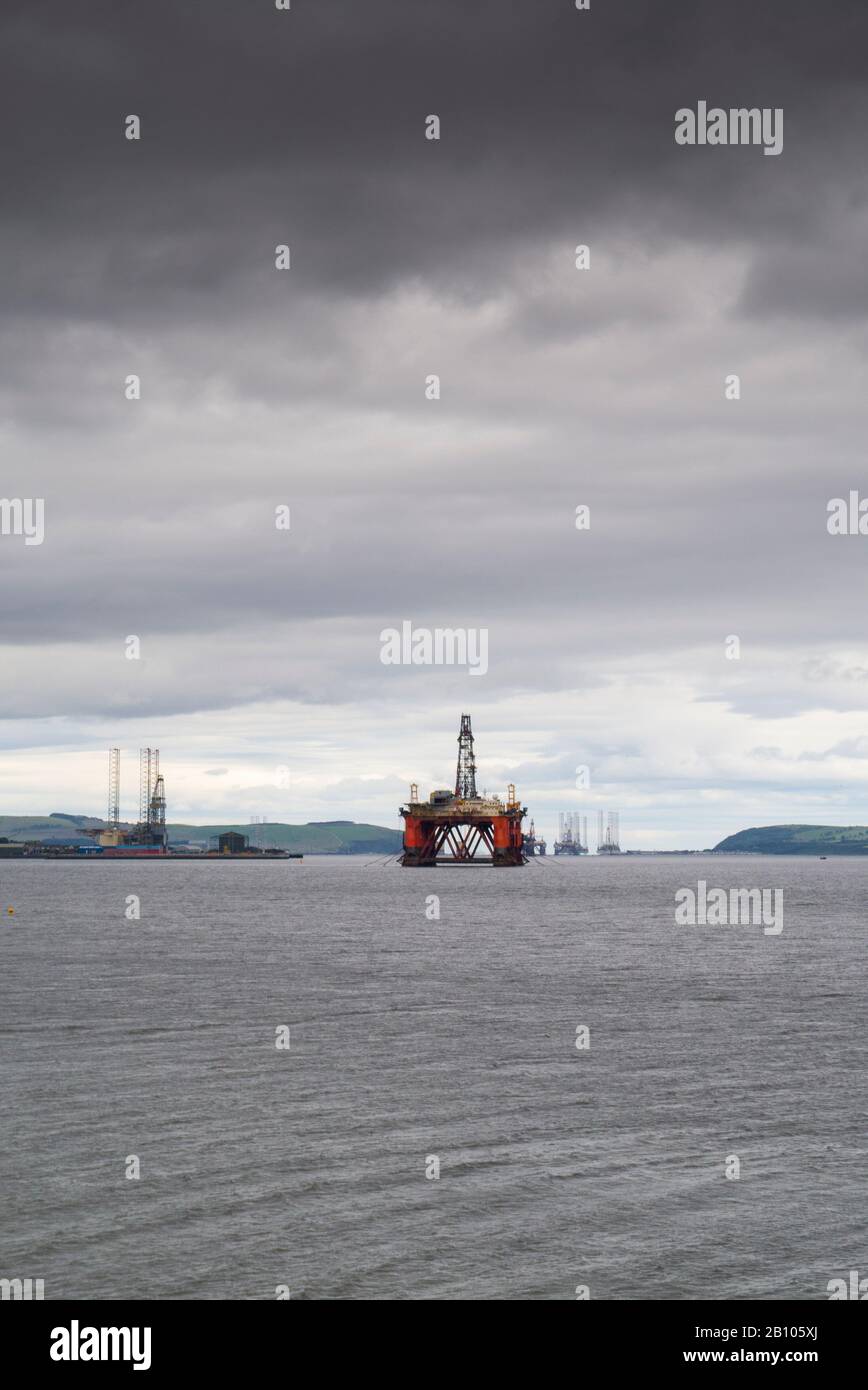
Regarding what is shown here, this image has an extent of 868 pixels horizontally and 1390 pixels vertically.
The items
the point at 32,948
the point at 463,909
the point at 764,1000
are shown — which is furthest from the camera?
the point at 463,909

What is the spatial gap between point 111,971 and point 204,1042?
3126 cm

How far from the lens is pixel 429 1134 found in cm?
4431

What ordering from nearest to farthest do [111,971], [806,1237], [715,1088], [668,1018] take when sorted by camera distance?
[806,1237] < [715,1088] < [668,1018] < [111,971]

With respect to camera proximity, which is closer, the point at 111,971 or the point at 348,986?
the point at 348,986

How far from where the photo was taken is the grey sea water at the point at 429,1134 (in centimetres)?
3262

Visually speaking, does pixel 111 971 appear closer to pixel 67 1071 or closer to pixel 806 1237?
pixel 67 1071

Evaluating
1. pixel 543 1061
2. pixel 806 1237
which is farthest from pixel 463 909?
pixel 806 1237

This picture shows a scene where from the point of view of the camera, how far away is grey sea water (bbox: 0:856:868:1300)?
3262 cm
